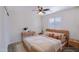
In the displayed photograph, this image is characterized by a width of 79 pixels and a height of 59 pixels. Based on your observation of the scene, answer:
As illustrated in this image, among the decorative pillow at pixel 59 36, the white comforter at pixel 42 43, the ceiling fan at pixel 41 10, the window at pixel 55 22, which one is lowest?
the white comforter at pixel 42 43

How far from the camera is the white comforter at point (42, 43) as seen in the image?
1354mm

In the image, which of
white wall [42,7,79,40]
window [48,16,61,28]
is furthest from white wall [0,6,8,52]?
white wall [42,7,79,40]

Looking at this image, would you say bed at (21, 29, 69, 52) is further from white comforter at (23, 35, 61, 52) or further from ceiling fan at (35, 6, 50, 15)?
ceiling fan at (35, 6, 50, 15)

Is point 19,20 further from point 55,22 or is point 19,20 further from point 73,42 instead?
point 73,42

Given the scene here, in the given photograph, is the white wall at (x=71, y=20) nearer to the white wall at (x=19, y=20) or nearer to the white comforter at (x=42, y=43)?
the white comforter at (x=42, y=43)

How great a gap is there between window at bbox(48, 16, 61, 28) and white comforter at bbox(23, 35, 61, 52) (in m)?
0.23

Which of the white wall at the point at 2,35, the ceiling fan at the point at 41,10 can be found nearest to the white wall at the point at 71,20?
the ceiling fan at the point at 41,10

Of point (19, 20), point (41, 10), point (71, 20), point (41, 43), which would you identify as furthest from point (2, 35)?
point (71, 20)

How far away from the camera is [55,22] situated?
142 cm

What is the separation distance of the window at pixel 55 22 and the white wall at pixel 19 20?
0.23m

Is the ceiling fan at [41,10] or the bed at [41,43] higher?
the ceiling fan at [41,10]
